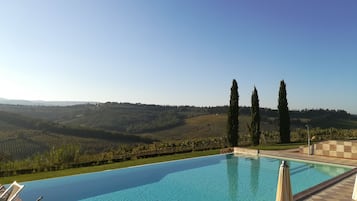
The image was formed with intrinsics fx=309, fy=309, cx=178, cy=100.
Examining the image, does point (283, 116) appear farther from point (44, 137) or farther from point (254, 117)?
point (44, 137)

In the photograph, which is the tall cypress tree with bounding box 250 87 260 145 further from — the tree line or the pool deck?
the pool deck

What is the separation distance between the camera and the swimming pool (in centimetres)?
1120

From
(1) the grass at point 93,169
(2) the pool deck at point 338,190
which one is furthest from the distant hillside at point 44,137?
(2) the pool deck at point 338,190

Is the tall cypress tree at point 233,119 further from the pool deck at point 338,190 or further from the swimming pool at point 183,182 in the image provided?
the pool deck at point 338,190

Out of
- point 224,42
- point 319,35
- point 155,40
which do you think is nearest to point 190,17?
point 155,40

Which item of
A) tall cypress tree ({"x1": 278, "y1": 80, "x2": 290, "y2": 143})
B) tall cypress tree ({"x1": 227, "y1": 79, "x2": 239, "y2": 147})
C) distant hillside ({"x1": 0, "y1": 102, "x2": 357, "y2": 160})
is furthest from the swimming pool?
distant hillside ({"x1": 0, "y1": 102, "x2": 357, "y2": 160})

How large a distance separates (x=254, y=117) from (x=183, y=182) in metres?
13.0

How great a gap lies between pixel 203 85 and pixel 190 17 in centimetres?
1144

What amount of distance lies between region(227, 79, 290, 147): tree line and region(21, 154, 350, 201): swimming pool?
581cm

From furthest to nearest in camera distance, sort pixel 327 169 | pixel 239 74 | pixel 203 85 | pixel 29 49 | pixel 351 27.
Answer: pixel 203 85
pixel 239 74
pixel 351 27
pixel 29 49
pixel 327 169

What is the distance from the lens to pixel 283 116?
2586 centimetres

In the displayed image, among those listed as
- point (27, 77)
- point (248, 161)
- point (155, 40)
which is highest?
point (155, 40)

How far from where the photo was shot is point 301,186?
12.3m

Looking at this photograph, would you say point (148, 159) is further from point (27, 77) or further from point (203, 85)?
point (203, 85)
